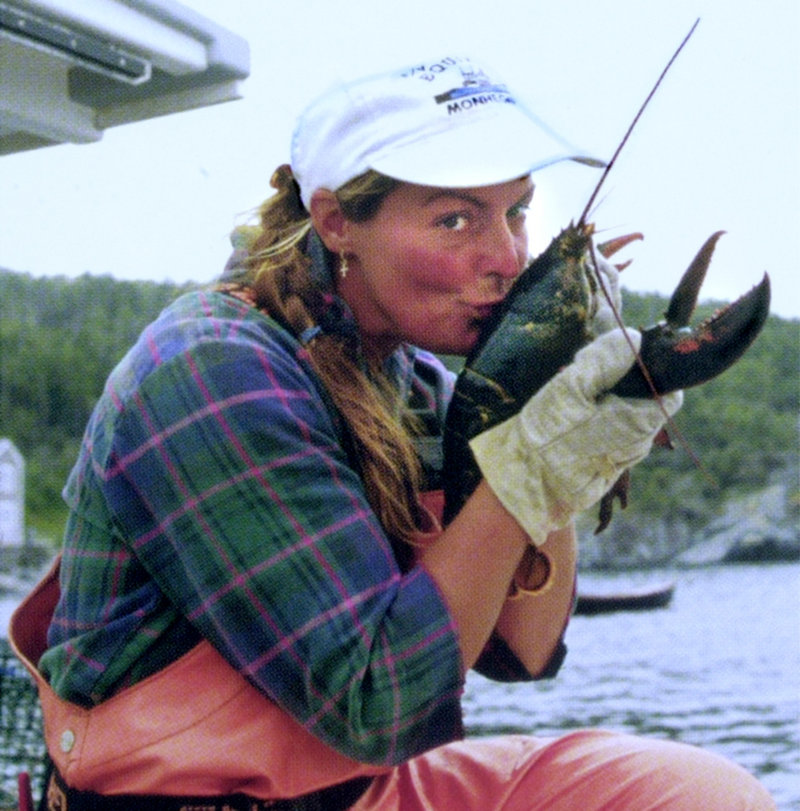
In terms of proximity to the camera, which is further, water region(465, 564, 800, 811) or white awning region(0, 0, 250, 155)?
water region(465, 564, 800, 811)

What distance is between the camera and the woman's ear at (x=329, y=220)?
5.28ft

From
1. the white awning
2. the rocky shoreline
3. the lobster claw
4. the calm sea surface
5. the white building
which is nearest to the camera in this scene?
the lobster claw

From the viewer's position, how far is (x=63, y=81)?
9.90ft

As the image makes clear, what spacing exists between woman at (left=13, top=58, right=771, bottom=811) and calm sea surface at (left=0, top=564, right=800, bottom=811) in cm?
73

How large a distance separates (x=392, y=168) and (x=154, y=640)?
70 centimetres

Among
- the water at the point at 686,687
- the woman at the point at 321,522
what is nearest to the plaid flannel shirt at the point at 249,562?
the woman at the point at 321,522

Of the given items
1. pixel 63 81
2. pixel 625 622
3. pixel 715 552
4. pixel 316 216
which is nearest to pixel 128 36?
pixel 63 81

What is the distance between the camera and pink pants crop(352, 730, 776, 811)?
4.97 ft

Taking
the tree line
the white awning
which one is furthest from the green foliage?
the white awning

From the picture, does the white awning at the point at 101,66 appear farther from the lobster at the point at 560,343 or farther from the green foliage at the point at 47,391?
the green foliage at the point at 47,391

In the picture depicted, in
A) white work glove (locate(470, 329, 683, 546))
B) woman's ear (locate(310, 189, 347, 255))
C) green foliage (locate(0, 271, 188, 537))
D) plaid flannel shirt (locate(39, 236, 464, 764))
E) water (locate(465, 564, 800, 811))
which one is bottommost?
green foliage (locate(0, 271, 188, 537))

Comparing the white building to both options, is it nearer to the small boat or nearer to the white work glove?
the small boat

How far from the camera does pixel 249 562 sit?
1355 millimetres

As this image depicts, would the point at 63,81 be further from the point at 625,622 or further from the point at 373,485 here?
the point at 625,622
